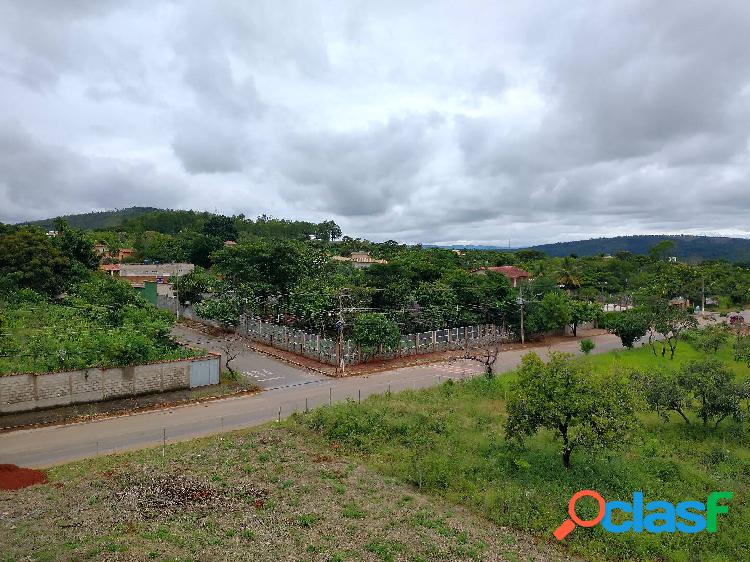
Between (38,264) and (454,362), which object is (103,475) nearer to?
(454,362)

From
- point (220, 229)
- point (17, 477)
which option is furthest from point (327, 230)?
point (17, 477)

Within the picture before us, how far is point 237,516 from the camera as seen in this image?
39.2ft

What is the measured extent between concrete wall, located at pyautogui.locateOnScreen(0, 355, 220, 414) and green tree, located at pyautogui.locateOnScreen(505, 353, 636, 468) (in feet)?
51.0

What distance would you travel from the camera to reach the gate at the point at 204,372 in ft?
78.0

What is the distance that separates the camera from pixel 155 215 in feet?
420

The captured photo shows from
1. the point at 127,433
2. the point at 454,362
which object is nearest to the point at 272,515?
the point at 127,433

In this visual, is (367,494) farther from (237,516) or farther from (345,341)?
(345,341)

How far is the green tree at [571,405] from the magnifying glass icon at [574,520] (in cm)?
140

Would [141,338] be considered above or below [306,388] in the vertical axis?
above

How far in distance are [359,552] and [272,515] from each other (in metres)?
2.62

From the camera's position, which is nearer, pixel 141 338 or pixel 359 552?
pixel 359 552

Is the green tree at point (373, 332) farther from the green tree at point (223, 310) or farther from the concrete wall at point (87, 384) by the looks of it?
the green tree at point (223, 310)

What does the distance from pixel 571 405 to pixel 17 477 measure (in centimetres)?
1605

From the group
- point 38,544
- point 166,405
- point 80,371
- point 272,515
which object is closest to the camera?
point 38,544
